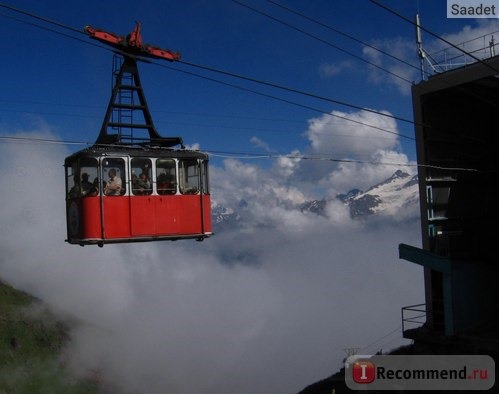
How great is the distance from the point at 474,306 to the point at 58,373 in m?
200

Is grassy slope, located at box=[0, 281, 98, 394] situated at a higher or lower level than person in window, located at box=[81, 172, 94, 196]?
lower

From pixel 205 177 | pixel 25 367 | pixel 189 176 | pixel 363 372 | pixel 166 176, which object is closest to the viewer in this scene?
pixel 166 176

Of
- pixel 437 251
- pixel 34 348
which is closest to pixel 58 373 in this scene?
pixel 34 348

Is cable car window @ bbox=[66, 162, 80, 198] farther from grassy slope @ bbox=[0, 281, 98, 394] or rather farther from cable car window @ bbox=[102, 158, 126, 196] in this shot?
grassy slope @ bbox=[0, 281, 98, 394]

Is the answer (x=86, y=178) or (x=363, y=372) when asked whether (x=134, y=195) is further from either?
(x=363, y=372)

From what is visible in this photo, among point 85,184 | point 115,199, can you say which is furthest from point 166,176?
point 85,184

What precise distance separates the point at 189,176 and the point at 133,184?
1684 mm

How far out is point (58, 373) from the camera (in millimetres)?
194875

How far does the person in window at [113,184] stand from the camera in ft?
42.6

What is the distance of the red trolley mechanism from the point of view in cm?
1280

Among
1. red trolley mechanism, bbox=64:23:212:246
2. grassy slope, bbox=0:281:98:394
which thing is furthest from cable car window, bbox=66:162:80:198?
grassy slope, bbox=0:281:98:394

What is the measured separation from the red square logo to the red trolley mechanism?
35.2ft

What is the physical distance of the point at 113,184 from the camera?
43.0ft

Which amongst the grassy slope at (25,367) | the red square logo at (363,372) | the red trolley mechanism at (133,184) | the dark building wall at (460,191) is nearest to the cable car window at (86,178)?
the red trolley mechanism at (133,184)
